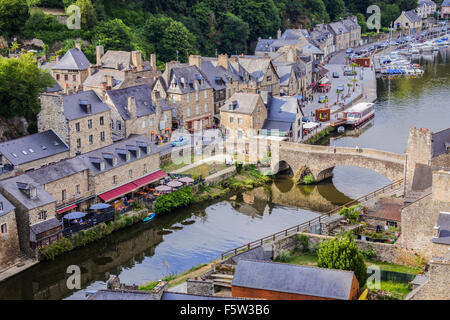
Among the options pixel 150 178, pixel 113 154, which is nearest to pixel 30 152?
pixel 113 154

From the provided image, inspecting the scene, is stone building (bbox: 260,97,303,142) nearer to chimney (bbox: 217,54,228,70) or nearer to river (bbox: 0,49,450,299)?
river (bbox: 0,49,450,299)

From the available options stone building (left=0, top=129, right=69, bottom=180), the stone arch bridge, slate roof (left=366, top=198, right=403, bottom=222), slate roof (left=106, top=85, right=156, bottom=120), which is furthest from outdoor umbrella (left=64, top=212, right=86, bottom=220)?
the stone arch bridge

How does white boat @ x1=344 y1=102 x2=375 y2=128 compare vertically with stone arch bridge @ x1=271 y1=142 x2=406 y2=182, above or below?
above

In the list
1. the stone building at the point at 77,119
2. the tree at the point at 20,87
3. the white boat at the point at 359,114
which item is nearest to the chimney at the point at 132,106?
the stone building at the point at 77,119

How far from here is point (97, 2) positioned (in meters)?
99.4

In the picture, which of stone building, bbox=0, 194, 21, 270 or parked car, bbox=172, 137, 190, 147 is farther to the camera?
parked car, bbox=172, 137, 190, 147

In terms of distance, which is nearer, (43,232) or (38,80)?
(43,232)

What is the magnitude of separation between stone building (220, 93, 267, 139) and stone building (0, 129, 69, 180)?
1767 cm

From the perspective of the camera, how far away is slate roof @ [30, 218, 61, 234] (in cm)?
4519

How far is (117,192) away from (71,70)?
2820 centimetres

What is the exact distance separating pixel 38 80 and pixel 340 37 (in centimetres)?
8797

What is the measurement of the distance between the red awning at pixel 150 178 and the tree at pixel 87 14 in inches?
1648
